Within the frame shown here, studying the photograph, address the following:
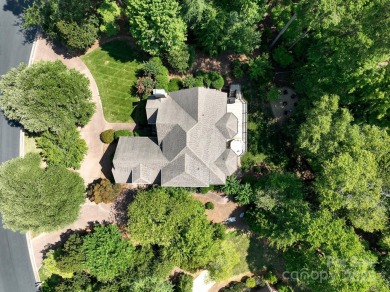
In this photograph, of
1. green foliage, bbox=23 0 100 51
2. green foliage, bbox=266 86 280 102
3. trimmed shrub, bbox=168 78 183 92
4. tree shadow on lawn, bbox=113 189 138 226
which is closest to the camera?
green foliage, bbox=23 0 100 51

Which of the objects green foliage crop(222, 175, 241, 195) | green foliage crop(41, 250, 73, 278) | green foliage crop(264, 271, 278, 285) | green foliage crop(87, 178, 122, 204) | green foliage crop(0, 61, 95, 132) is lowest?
green foliage crop(264, 271, 278, 285)

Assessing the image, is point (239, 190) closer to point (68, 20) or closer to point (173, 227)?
point (173, 227)

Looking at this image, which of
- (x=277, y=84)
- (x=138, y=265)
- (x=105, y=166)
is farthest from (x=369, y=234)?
(x=105, y=166)

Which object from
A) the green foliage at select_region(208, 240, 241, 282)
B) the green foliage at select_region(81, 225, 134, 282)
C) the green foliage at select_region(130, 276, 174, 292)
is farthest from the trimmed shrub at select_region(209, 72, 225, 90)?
the green foliage at select_region(130, 276, 174, 292)

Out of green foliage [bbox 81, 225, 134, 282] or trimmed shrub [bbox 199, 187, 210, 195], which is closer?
green foliage [bbox 81, 225, 134, 282]

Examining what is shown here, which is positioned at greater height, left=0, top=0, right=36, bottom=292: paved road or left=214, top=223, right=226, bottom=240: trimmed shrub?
left=0, top=0, right=36, bottom=292: paved road

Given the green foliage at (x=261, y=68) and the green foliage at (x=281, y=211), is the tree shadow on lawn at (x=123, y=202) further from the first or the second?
the green foliage at (x=261, y=68)

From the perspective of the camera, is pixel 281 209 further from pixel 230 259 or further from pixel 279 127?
pixel 279 127

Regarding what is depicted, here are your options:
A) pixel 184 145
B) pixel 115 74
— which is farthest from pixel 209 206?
pixel 115 74

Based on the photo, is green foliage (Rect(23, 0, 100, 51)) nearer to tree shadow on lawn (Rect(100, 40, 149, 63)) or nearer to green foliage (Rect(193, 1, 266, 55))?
tree shadow on lawn (Rect(100, 40, 149, 63))
